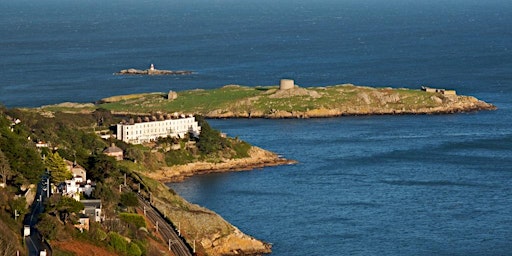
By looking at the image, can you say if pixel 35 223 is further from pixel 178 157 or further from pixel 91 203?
pixel 178 157

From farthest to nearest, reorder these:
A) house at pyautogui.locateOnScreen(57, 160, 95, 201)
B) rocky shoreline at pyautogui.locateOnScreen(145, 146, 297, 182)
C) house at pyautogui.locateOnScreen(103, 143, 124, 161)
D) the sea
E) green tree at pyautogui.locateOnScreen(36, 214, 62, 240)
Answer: rocky shoreline at pyautogui.locateOnScreen(145, 146, 297, 182) → house at pyautogui.locateOnScreen(103, 143, 124, 161) → the sea → house at pyautogui.locateOnScreen(57, 160, 95, 201) → green tree at pyautogui.locateOnScreen(36, 214, 62, 240)

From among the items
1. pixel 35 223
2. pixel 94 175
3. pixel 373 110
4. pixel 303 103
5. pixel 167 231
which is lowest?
pixel 373 110

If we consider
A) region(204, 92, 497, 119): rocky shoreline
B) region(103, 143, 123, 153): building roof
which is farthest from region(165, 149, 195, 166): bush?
region(204, 92, 497, 119): rocky shoreline

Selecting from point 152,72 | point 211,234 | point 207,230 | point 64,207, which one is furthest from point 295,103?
point 64,207

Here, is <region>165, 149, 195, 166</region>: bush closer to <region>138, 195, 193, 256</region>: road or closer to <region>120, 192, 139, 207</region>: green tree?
<region>138, 195, 193, 256</region>: road

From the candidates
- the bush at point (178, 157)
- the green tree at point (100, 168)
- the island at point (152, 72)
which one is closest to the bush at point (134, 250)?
the green tree at point (100, 168)

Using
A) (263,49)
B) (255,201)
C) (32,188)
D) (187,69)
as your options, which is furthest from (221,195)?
(263,49)

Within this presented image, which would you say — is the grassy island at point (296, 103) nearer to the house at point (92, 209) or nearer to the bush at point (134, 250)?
the house at point (92, 209)
